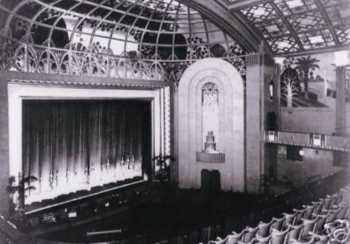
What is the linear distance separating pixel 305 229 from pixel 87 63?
12.0 metres

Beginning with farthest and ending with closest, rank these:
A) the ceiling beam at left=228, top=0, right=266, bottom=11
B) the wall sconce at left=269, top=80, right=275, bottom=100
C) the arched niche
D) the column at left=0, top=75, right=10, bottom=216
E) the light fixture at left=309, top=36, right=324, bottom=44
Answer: the arched niche
the wall sconce at left=269, top=80, right=275, bottom=100
the light fixture at left=309, top=36, right=324, bottom=44
the ceiling beam at left=228, top=0, right=266, bottom=11
the column at left=0, top=75, right=10, bottom=216

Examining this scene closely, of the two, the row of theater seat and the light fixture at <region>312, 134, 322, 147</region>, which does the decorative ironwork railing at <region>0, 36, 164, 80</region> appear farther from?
the row of theater seat

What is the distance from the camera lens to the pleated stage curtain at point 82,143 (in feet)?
47.8

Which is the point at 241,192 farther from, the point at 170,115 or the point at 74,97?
the point at 74,97

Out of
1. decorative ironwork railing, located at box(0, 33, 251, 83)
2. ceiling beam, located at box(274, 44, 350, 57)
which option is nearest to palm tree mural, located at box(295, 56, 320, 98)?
ceiling beam, located at box(274, 44, 350, 57)

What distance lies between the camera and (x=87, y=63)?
1537cm

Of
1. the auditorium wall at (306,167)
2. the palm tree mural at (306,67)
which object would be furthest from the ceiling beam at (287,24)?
the auditorium wall at (306,167)

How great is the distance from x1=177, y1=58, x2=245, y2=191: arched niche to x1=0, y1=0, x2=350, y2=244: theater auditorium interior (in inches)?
2.5

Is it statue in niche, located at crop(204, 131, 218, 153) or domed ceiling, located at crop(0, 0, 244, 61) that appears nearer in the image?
domed ceiling, located at crop(0, 0, 244, 61)

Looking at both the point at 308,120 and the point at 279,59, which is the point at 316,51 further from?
the point at 308,120

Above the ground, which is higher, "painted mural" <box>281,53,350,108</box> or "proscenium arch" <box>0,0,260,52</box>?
"proscenium arch" <box>0,0,260,52</box>

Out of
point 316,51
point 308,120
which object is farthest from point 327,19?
point 308,120

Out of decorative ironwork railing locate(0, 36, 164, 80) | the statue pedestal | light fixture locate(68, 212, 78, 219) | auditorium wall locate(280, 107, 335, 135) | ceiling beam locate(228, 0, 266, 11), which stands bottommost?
light fixture locate(68, 212, 78, 219)

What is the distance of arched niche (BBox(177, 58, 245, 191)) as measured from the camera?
58.8 feet
